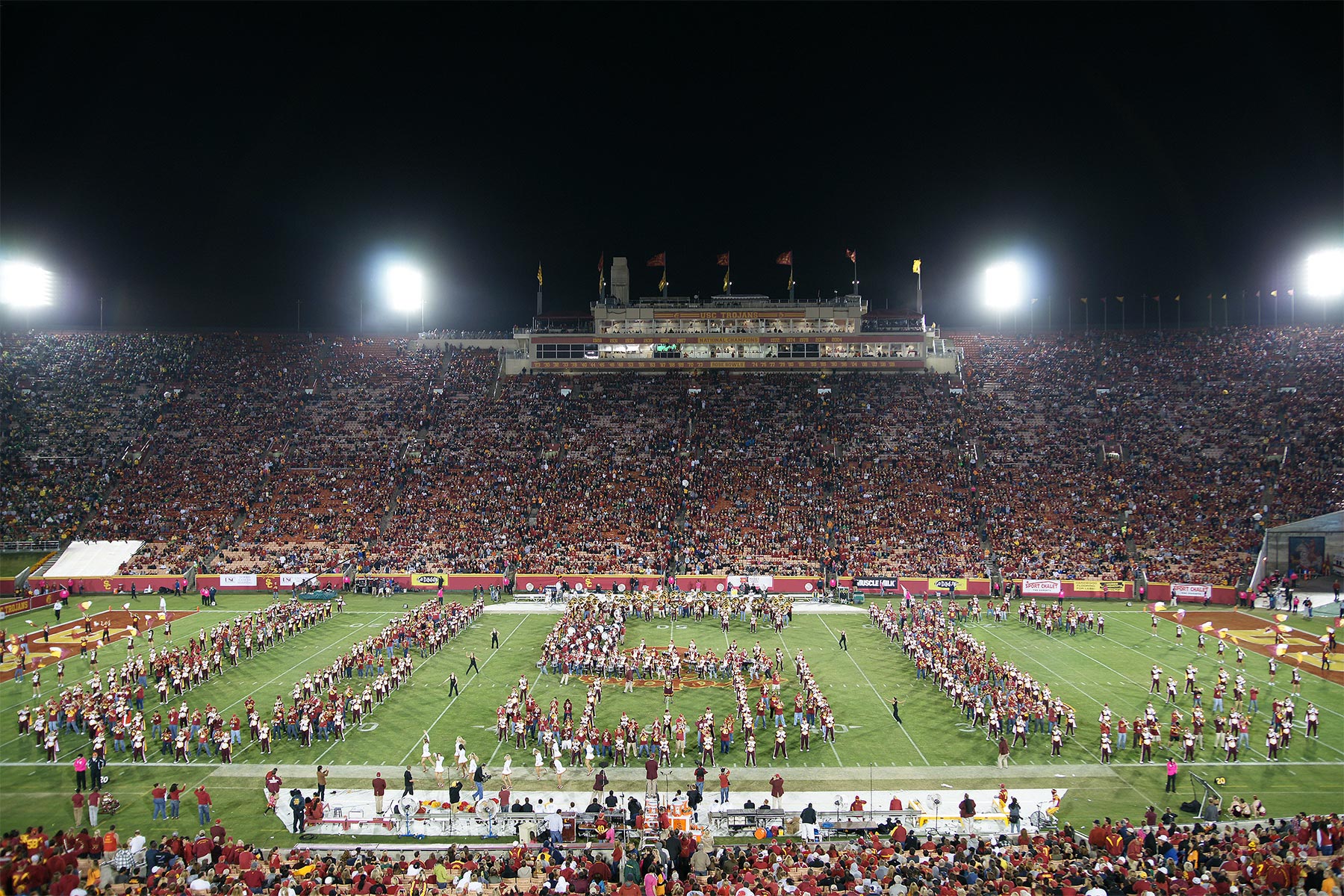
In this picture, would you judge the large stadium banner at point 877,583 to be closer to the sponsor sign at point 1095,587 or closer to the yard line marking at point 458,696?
the sponsor sign at point 1095,587

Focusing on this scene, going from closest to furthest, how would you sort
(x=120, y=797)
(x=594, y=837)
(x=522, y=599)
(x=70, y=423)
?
(x=594, y=837)
(x=120, y=797)
(x=522, y=599)
(x=70, y=423)

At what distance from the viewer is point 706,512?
44.9 meters

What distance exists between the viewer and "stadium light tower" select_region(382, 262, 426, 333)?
6394 cm

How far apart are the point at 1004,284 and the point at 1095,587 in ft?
108

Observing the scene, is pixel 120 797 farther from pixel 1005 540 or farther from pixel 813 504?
pixel 1005 540

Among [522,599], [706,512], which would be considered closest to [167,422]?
[522,599]

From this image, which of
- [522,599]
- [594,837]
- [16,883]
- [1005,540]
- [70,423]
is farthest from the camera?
[70,423]

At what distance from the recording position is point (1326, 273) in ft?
181

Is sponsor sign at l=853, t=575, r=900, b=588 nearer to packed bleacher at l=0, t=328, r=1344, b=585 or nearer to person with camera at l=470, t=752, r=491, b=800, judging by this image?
packed bleacher at l=0, t=328, r=1344, b=585

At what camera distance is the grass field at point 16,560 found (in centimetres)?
3966

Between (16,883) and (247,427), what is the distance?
45342 millimetres

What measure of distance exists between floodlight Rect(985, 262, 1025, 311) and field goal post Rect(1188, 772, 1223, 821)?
5196 centimetres

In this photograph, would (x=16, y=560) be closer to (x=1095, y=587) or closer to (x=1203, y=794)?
(x=1203, y=794)

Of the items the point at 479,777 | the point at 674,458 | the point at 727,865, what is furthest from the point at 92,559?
the point at 727,865
